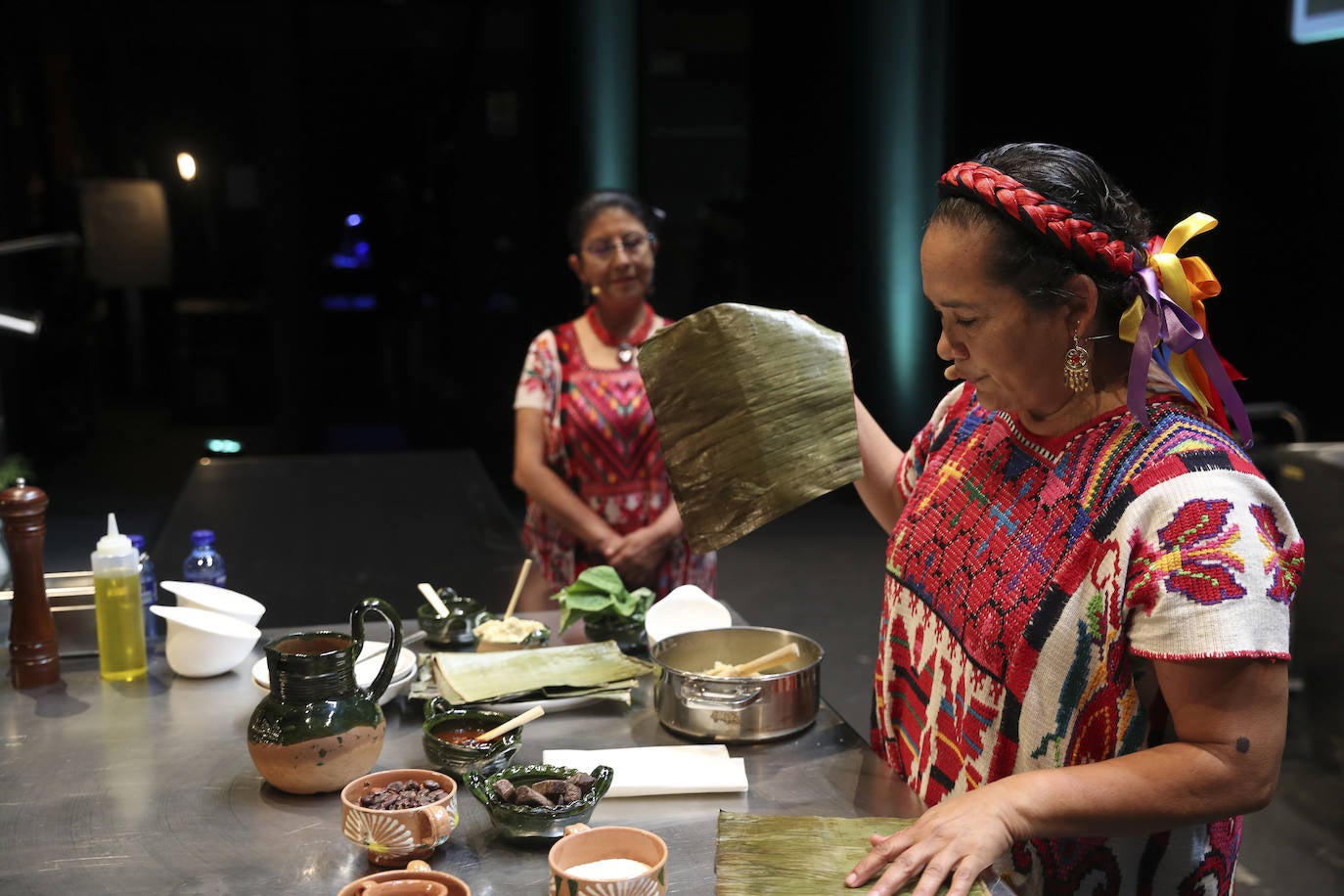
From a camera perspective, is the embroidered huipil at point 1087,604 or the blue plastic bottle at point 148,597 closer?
the embroidered huipil at point 1087,604

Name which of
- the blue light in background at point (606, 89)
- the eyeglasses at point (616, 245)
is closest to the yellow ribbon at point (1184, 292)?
the eyeglasses at point (616, 245)

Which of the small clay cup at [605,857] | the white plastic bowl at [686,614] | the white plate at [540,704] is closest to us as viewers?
the small clay cup at [605,857]

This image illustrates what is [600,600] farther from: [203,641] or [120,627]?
[120,627]

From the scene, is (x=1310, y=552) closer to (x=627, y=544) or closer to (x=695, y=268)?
(x=627, y=544)

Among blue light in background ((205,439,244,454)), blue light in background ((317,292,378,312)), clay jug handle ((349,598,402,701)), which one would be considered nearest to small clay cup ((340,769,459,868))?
clay jug handle ((349,598,402,701))

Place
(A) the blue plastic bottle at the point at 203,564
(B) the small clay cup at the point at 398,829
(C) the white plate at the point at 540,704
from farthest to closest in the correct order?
(A) the blue plastic bottle at the point at 203,564, (C) the white plate at the point at 540,704, (B) the small clay cup at the point at 398,829

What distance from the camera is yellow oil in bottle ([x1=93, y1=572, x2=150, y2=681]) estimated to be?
1.82m

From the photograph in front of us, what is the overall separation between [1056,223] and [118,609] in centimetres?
142

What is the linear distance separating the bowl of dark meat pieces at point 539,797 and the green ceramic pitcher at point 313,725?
16 centimetres

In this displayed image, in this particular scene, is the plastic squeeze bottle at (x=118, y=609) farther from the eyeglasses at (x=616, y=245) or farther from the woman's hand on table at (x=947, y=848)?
the eyeglasses at (x=616, y=245)

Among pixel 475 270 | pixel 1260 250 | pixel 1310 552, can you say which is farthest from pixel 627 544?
pixel 1260 250

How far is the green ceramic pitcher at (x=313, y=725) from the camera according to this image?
55.4 inches

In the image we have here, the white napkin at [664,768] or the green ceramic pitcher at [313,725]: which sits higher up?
the green ceramic pitcher at [313,725]

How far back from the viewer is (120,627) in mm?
1834
